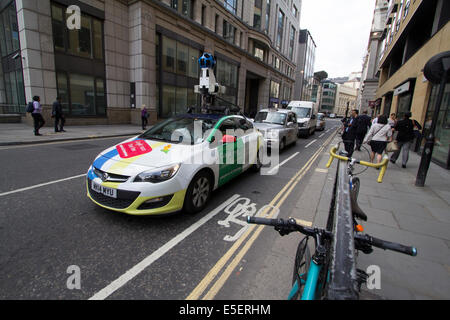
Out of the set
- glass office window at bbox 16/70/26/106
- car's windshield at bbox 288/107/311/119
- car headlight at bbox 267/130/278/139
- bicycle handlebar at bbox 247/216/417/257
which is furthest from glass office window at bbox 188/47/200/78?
bicycle handlebar at bbox 247/216/417/257

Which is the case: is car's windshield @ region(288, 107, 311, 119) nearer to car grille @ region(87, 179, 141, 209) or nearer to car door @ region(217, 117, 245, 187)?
car door @ region(217, 117, 245, 187)

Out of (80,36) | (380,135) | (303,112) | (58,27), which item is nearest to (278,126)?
(380,135)

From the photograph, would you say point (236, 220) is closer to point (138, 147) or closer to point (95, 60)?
point (138, 147)

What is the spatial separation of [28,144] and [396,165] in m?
14.5

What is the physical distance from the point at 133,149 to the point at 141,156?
0.43 metres

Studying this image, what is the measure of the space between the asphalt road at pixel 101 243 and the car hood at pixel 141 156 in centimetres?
83

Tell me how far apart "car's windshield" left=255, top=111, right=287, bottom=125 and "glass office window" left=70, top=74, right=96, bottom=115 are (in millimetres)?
12803

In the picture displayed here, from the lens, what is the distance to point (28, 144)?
9.56 m

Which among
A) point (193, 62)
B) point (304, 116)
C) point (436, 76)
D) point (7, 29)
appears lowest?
point (304, 116)

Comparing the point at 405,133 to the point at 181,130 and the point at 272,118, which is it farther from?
the point at 181,130

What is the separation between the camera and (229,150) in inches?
193

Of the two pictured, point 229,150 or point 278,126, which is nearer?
point 229,150

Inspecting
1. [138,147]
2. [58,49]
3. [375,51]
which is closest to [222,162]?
[138,147]

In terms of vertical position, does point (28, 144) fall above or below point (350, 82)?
below
